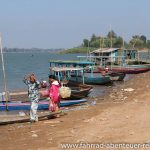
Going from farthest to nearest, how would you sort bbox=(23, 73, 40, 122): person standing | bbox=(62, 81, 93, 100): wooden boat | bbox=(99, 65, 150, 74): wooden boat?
bbox=(99, 65, 150, 74): wooden boat < bbox=(62, 81, 93, 100): wooden boat < bbox=(23, 73, 40, 122): person standing

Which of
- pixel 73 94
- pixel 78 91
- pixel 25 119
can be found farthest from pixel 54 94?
pixel 78 91

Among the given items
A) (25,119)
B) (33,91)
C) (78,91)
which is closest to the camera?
(33,91)

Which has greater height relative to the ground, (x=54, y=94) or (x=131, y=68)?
(x=54, y=94)

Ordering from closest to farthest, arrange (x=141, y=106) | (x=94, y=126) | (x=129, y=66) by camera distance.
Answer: (x=94, y=126) → (x=141, y=106) → (x=129, y=66)

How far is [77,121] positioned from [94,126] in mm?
1724

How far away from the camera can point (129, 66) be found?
170 ft

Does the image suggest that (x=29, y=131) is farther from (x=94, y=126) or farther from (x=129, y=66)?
(x=129, y=66)

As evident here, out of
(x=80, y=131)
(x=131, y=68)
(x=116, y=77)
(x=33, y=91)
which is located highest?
(x=33, y=91)

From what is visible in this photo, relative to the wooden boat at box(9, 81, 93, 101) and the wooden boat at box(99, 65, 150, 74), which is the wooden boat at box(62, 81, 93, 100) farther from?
the wooden boat at box(99, 65, 150, 74)

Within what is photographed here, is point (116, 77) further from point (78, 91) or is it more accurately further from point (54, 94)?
point (54, 94)

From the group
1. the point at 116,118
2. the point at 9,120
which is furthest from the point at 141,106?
the point at 9,120

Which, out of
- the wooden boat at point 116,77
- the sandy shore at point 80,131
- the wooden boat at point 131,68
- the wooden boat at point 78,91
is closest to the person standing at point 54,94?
the sandy shore at point 80,131

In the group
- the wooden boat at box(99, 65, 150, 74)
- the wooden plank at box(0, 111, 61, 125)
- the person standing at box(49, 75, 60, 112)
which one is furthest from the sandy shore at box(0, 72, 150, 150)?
the wooden boat at box(99, 65, 150, 74)

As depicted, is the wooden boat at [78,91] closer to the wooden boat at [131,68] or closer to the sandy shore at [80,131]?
the sandy shore at [80,131]
